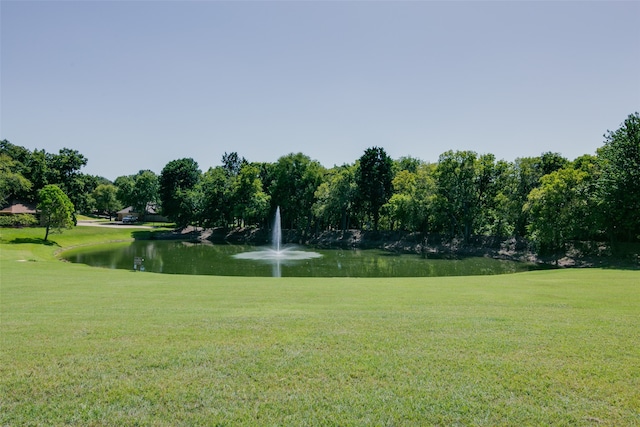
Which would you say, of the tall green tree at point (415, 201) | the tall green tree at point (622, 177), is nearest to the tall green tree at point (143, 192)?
the tall green tree at point (415, 201)

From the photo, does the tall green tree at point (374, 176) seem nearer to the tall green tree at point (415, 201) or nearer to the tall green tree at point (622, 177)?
the tall green tree at point (415, 201)

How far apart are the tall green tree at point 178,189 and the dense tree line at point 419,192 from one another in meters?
0.25

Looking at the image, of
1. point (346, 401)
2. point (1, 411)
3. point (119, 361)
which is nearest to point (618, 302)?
point (346, 401)

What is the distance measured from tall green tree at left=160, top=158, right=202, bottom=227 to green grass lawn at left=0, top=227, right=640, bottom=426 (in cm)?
6969

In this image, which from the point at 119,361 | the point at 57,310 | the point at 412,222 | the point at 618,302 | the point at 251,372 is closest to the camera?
the point at 251,372

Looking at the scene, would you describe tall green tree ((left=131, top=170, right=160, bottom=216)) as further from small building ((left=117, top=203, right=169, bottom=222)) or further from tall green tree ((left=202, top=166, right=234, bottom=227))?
tall green tree ((left=202, top=166, right=234, bottom=227))

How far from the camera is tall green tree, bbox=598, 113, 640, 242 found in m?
32.8

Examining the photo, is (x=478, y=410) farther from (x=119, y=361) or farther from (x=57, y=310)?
(x=57, y=310)

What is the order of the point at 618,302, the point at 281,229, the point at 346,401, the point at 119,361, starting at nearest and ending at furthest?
1. the point at 346,401
2. the point at 119,361
3. the point at 618,302
4. the point at 281,229

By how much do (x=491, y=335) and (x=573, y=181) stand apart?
125ft

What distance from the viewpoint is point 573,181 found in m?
38.1

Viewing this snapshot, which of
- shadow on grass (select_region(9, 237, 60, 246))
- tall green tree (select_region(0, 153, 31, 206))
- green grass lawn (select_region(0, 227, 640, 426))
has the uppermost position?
tall green tree (select_region(0, 153, 31, 206))

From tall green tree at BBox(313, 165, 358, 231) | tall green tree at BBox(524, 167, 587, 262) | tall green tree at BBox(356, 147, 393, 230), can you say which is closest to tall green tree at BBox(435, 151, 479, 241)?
tall green tree at BBox(356, 147, 393, 230)

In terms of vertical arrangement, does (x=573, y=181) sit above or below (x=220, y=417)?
above
